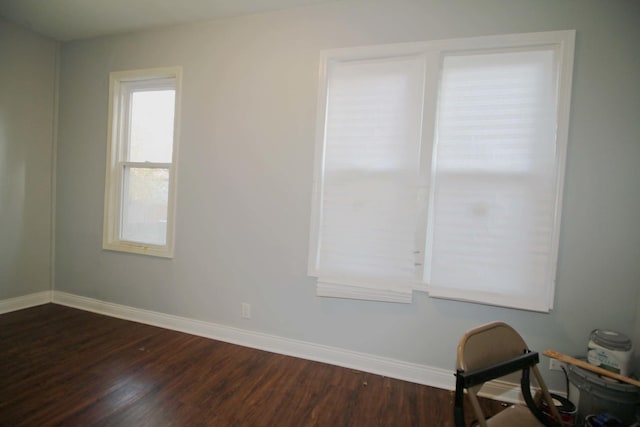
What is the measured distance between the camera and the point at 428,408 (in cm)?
179

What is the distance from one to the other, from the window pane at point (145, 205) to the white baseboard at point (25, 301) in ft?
3.83

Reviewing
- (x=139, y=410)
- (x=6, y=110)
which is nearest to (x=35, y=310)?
(x=6, y=110)

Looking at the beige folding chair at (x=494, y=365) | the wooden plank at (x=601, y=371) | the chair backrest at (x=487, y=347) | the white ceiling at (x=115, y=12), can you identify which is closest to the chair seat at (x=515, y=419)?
the beige folding chair at (x=494, y=365)

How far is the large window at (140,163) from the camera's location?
2.77 meters

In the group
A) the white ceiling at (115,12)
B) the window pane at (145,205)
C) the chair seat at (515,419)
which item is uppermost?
the white ceiling at (115,12)

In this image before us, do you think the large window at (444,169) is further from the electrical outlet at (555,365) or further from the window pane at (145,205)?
the window pane at (145,205)

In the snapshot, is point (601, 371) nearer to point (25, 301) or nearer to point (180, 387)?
point (180, 387)

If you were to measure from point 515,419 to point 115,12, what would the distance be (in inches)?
158

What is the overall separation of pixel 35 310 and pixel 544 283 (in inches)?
182

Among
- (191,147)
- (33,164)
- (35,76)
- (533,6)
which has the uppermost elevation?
(533,6)

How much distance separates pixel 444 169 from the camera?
6.49ft

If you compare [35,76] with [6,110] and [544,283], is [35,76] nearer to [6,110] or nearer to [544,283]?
[6,110]

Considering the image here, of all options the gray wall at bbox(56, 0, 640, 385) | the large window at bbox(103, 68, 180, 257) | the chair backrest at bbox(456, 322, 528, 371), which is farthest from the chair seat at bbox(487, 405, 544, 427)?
the large window at bbox(103, 68, 180, 257)

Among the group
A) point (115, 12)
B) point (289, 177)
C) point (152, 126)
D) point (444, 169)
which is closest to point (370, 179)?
point (444, 169)
